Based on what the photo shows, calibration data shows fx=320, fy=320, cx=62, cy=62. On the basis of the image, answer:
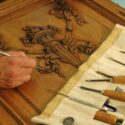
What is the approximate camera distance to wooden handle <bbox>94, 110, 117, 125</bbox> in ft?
2.83

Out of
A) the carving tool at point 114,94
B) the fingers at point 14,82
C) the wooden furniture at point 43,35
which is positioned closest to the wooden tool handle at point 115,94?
the carving tool at point 114,94

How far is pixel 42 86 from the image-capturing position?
995mm

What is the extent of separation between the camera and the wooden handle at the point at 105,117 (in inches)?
34.0

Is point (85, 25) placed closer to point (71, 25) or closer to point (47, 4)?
point (71, 25)

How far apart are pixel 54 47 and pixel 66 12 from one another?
0.71 feet

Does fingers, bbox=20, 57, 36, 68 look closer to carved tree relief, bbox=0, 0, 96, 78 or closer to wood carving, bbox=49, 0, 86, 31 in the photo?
carved tree relief, bbox=0, 0, 96, 78

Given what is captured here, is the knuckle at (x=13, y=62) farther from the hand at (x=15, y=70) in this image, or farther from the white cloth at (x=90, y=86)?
the white cloth at (x=90, y=86)

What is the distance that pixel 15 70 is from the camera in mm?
984

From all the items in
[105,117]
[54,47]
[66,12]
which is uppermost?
[66,12]

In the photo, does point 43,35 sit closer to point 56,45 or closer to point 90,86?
point 56,45

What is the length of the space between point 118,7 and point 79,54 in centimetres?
31

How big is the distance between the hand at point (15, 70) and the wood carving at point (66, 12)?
0.27m

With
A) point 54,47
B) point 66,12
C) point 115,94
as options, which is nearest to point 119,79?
point 115,94

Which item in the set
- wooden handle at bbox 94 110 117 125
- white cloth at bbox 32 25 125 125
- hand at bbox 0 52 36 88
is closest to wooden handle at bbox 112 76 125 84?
white cloth at bbox 32 25 125 125
